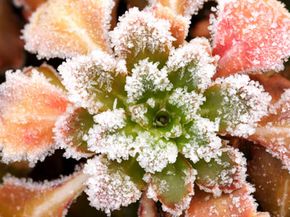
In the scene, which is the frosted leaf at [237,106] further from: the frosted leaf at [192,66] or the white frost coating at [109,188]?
the white frost coating at [109,188]

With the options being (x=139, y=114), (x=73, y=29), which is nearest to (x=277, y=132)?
(x=139, y=114)

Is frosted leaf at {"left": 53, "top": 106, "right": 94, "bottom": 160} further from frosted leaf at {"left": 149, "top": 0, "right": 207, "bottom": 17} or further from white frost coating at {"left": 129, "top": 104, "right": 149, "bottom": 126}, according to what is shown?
frosted leaf at {"left": 149, "top": 0, "right": 207, "bottom": 17}

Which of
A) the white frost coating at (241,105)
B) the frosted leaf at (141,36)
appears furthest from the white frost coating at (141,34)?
the white frost coating at (241,105)

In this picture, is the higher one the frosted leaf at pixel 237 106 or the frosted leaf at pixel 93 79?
the frosted leaf at pixel 93 79

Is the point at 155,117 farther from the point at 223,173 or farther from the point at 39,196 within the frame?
the point at 39,196

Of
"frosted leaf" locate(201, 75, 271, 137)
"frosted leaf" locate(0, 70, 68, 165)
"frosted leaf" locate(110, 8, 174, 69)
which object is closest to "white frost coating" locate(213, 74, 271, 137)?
"frosted leaf" locate(201, 75, 271, 137)
